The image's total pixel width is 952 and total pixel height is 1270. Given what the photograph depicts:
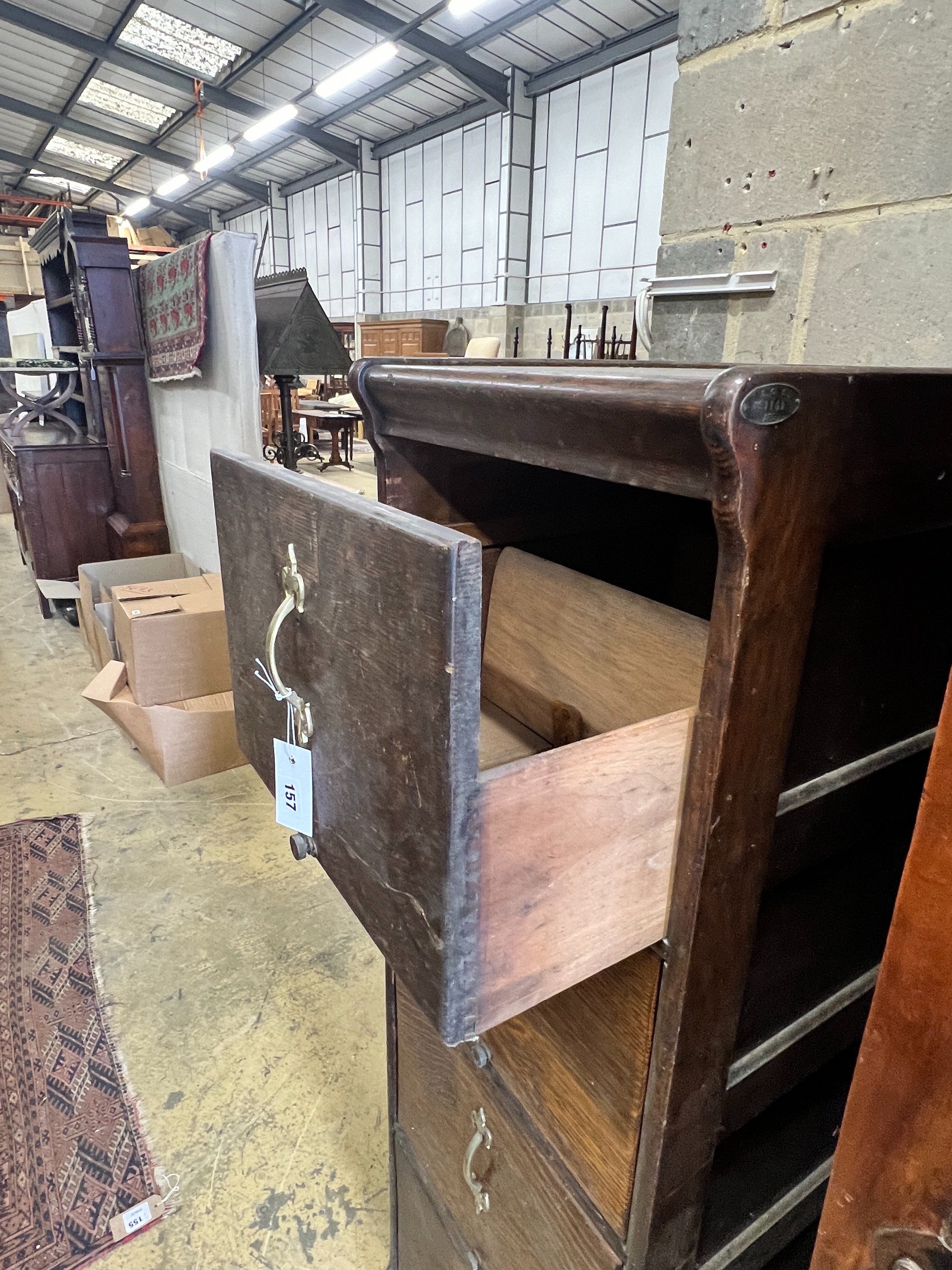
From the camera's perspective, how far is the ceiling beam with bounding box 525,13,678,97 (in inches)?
245

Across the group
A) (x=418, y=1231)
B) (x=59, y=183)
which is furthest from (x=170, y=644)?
(x=59, y=183)

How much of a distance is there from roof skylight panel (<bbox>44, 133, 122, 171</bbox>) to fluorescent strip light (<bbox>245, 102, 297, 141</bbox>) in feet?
15.0

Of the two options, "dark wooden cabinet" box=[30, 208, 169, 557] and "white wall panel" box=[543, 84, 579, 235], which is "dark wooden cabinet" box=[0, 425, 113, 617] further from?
"white wall panel" box=[543, 84, 579, 235]

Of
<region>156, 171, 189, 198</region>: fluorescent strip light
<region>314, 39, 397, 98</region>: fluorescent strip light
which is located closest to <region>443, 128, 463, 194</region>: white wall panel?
<region>314, 39, 397, 98</region>: fluorescent strip light

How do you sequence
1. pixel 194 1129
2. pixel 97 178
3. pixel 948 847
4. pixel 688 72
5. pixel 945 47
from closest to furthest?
1. pixel 948 847
2. pixel 945 47
3. pixel 688 72
4. pixel 194 1129
5. pixel 97 178

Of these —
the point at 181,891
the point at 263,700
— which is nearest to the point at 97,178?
the point at 181,891

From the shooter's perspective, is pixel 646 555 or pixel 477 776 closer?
pixel 477 776

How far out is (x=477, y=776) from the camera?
1.24 feet

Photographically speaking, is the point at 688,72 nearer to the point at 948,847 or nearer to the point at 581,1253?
the point at 948,847

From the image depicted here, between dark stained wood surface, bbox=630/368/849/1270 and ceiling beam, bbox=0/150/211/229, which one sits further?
ceiling beam, bbox=0/150/211/229

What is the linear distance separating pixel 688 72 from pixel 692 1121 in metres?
1.13

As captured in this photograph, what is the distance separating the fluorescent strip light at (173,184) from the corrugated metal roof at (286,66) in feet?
0.65

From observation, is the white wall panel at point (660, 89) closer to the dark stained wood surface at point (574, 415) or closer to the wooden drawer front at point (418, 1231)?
the dark stained wood surface at point (574, 415)

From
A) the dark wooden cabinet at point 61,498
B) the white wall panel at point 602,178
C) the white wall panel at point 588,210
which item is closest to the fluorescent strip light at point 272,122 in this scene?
the white wall panel at point 602,178
